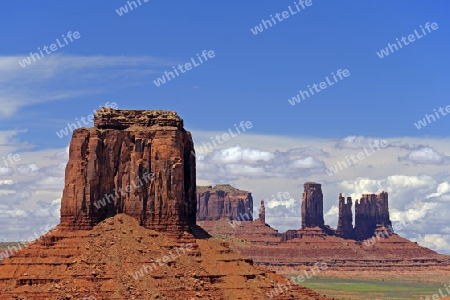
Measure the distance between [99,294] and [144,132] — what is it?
19626mm

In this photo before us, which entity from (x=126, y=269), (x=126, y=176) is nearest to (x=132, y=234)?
(x=126, y=176)

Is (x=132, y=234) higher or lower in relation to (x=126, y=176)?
lower

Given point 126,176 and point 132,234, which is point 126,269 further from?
point 126,176

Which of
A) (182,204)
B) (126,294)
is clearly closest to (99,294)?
(126,294)

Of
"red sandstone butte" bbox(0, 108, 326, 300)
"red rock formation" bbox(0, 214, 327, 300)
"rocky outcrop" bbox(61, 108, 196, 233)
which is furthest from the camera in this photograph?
"rocky outcrop" bbox(61, 108, 196, 233)

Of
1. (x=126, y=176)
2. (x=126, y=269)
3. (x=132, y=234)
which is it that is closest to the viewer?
(x=126, y=269)

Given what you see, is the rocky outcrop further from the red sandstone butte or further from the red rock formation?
the red rock formation

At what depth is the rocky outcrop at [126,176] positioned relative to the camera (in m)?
113

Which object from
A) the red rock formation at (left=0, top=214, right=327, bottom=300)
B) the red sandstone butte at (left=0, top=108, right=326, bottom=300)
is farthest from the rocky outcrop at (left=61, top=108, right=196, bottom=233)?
the red rock formation at (left=0, top=214, right=327, bottom=300)

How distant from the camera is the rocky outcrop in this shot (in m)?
113

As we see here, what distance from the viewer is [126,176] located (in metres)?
114

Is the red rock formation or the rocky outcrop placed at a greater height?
the rocky outcrop

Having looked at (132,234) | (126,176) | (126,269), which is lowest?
(126,269)

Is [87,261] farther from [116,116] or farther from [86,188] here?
[116,116]
